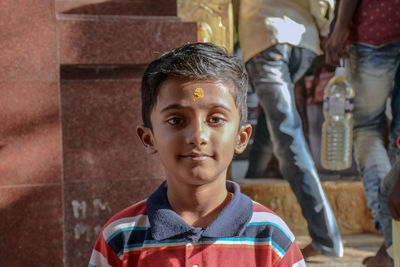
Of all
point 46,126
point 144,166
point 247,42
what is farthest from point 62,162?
point 247,42

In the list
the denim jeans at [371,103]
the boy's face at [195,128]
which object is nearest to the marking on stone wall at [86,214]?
the boy's face at [195,128]

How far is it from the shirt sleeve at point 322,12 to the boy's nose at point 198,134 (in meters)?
2.91

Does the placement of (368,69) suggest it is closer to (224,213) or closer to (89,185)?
(89,185)

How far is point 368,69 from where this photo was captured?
14.5ft

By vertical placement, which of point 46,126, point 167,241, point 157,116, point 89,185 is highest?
point 157,116

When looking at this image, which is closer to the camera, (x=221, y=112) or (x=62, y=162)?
(x=221, y=112)

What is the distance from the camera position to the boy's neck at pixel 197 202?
1696 millimetres

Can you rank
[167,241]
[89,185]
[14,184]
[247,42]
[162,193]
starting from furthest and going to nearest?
1. [247,42]
2. [89,185]
3. [14,184]
4. [162,193]
5. [167,241]

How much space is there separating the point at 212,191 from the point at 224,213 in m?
0.08

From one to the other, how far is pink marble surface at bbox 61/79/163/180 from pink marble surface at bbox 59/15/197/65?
0.51 ft

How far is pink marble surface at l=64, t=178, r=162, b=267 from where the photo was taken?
3.35 m

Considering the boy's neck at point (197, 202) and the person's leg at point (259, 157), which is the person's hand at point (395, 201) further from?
the person's leg at point (259, 157)

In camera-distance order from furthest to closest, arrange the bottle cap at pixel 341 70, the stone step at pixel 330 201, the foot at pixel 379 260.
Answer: the stone step at pixel 330 201 < the bottle cap at pixel 341 70 < the foot at pixel 379 260

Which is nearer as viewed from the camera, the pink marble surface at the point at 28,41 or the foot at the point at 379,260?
the pink marble surface at the point at 28,41
